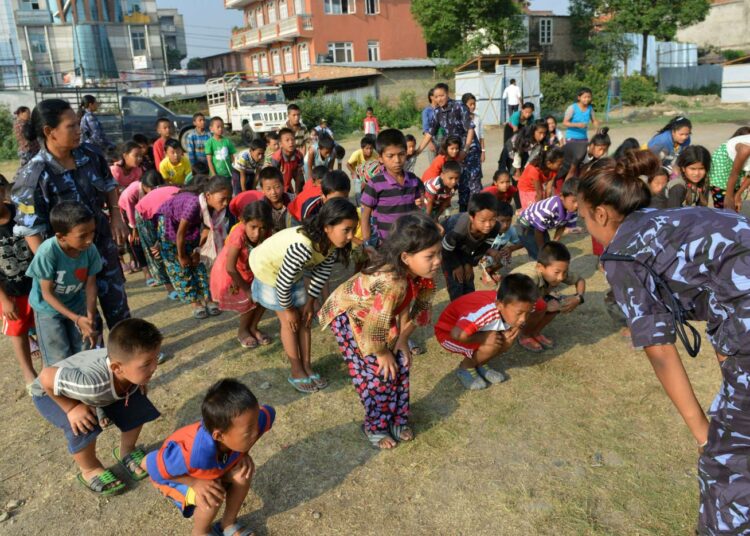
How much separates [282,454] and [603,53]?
32.5 metres

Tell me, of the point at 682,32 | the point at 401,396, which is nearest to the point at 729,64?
the point at 682,32

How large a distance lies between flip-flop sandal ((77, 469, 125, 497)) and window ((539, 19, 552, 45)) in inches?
1424

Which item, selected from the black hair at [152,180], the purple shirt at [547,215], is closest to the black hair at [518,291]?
the purple shirt at [547,215]

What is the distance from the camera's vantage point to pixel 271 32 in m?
37.2

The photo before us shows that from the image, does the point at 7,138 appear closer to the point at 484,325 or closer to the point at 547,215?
the point at 547,215

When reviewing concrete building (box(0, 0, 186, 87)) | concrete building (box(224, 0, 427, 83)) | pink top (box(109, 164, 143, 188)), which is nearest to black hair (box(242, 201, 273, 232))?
pink top (box(109, 164, 143, 188))

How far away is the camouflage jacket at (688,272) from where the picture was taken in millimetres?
1592

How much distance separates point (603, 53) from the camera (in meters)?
30.3

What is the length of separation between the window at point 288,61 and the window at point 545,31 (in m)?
15.7

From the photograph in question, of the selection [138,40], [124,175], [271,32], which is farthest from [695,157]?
[138,40]

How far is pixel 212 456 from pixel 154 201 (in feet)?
10.6

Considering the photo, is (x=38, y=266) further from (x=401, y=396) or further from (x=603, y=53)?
(x=603, y=53)

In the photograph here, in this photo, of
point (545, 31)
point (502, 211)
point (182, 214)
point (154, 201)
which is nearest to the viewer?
point (502, 211)

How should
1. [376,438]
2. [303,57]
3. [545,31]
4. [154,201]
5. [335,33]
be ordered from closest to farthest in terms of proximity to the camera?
[376,438]
[154,201]
[545,31]
[335,33]
[303,57]
